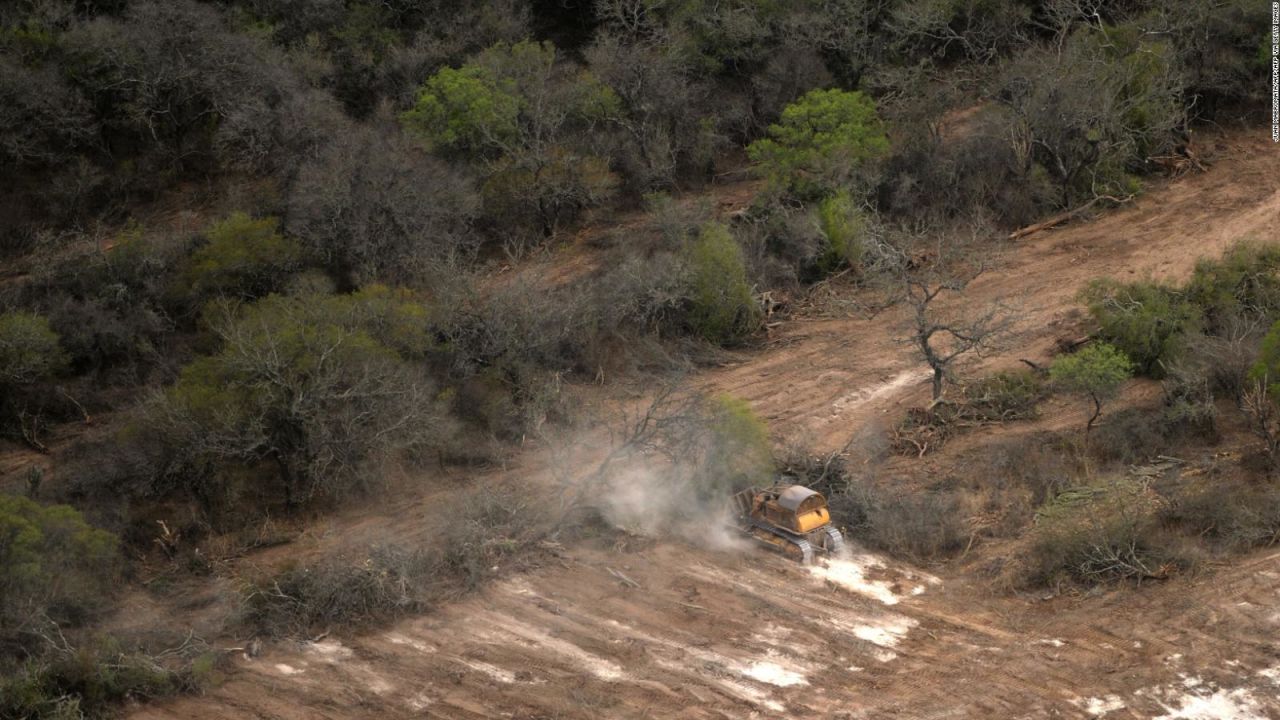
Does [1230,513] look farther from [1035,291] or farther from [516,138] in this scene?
[516,138]

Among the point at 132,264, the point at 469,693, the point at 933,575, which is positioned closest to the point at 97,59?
the point at 132,264

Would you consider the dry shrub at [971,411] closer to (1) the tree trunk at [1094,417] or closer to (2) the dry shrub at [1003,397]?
(2) the dry shrub at [1003,397]

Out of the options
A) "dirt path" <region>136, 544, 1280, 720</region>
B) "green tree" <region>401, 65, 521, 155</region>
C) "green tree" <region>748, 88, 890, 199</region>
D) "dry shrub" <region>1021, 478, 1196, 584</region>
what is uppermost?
"green tree" <region>401, 65, 521, 155</region>

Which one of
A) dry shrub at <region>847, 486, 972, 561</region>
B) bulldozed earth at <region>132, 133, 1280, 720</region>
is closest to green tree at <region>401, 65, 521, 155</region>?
bulldozed earth at <region>132, 133, 1280, 720</region>

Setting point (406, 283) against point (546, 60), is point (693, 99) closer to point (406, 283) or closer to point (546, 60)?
point (546, 60)

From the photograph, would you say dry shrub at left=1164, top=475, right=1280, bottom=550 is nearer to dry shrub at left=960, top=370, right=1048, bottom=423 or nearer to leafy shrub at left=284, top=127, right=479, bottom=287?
dry shrub at left=960, top=370, right=1048, bottom=423

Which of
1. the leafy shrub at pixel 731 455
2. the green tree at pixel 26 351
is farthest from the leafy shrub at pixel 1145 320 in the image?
the green tree at pixel 26 351

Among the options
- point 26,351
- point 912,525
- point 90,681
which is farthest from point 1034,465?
point 26,351
